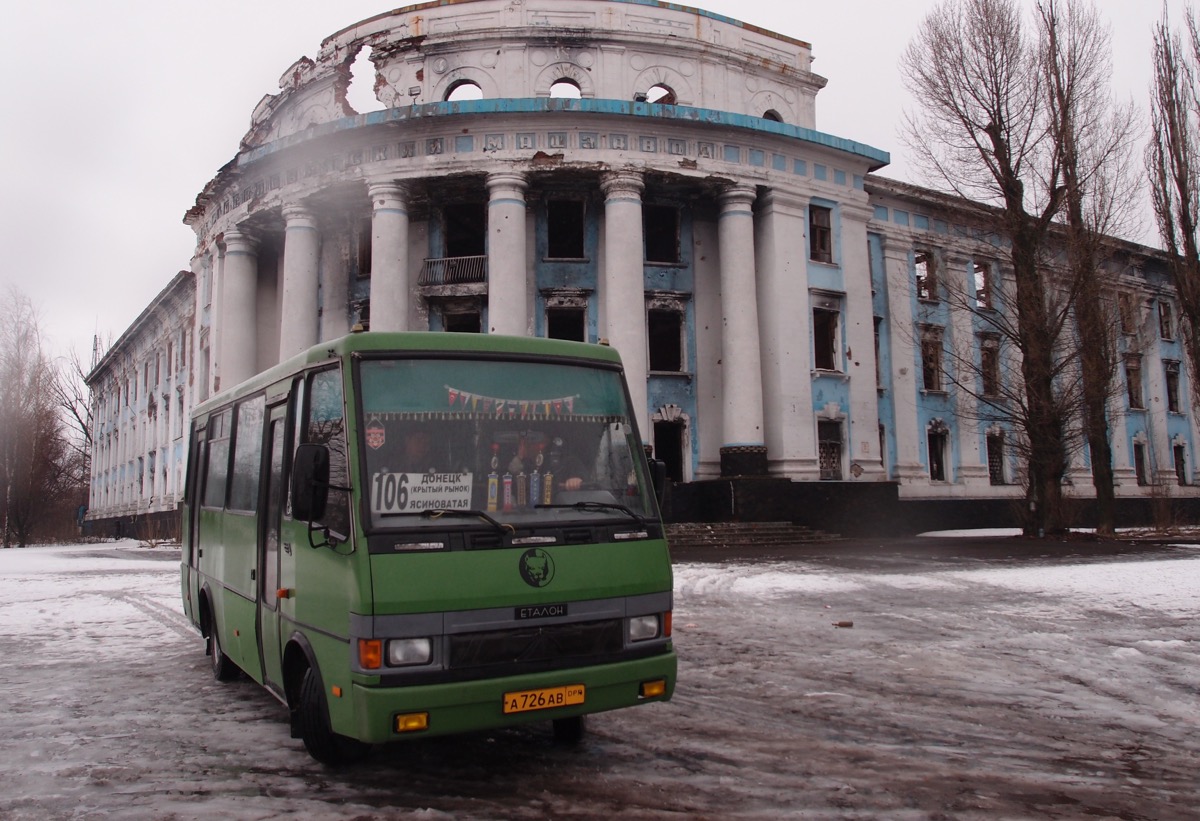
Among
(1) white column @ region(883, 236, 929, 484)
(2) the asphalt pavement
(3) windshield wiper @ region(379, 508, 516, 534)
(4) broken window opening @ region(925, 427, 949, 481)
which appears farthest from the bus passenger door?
(4) broken window opening @ region(925, 427, 949, 481)

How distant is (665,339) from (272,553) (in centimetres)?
2120

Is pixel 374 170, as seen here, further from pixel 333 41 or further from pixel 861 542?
pixel 861 542

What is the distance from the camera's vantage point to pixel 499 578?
178 inches

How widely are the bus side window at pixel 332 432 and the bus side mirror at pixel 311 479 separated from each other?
116 mm

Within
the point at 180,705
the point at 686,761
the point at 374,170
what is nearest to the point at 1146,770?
the point at 686,761

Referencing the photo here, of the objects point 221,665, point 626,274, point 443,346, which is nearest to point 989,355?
point 626,274

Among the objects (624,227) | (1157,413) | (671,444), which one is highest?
(624,227)

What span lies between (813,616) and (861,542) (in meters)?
13.6

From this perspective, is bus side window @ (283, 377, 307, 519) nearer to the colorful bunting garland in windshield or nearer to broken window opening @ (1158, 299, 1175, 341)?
the colorful bunting garland in windshield

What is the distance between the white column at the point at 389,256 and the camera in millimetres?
24344

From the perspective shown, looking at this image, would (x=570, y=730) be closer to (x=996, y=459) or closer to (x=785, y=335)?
(x=785, y=335)

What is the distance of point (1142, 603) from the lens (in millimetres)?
10766

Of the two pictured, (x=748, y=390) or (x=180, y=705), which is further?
(x=748, y=390)

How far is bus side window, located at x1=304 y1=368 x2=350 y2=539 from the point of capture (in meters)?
4.68
